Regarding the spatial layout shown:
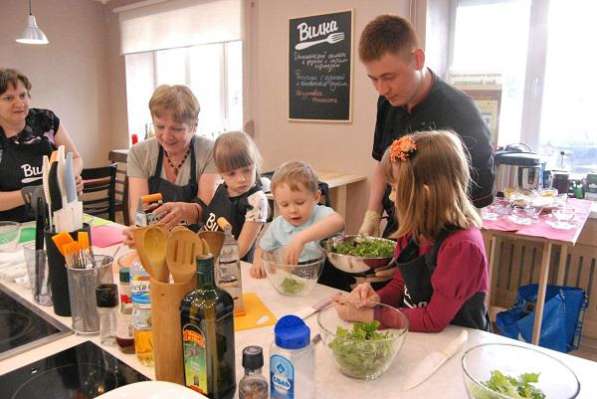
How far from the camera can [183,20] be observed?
4.15 m

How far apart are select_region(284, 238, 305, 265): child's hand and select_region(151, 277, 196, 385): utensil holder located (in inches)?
21.2

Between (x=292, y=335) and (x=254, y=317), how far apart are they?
0.42 metres

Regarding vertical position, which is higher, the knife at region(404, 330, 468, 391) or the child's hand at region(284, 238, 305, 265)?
the child's hand at region(284, 238, 305, 265)

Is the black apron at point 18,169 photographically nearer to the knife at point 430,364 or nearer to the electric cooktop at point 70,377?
the electric cooktop at point 70,377

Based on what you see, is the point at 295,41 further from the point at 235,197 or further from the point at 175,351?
the point at 175,351

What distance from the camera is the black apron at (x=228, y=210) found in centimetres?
169

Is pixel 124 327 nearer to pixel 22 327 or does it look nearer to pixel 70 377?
pixel 70 377

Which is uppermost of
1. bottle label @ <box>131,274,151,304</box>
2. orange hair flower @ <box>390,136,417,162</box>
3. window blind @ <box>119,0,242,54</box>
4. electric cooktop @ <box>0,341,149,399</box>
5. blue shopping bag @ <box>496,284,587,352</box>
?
window blind @ <box>119,0,242,54</box>

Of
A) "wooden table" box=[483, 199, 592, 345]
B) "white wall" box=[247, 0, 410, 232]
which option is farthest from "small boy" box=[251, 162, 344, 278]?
"white wall" box=[247, 0, 410, 232]

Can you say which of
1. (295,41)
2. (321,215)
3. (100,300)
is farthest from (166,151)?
(295,41)

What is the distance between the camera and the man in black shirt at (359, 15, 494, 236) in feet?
4.94

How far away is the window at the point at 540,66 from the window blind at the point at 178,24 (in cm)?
180

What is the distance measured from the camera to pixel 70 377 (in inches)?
34.5

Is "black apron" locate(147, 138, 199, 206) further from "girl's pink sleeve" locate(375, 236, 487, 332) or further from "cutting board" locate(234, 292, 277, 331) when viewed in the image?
"girl's pink sleeve" locate(375, 236, 487, 332)
